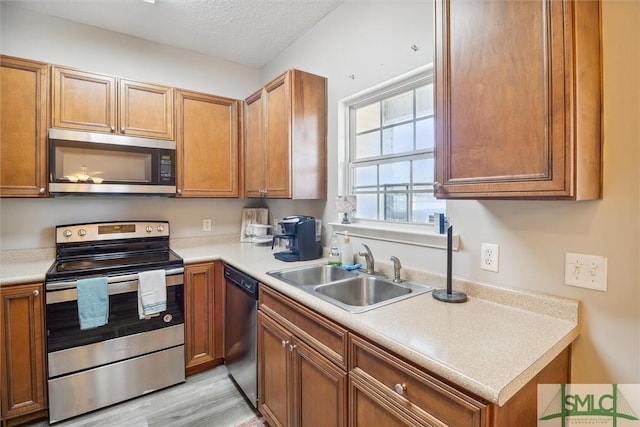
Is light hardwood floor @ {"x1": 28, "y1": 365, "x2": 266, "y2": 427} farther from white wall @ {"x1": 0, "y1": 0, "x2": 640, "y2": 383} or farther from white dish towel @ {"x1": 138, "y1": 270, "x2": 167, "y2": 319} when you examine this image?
white wall @ {"x1": 0, "y1": 0, "x2": 640, "y2": 383}

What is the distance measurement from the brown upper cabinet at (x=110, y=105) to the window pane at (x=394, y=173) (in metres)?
1.73

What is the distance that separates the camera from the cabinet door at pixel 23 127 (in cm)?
196

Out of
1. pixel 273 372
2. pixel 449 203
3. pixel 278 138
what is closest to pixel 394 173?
pixel 449 203

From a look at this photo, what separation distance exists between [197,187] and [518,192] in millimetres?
2366

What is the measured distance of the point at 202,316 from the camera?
234 centimetres

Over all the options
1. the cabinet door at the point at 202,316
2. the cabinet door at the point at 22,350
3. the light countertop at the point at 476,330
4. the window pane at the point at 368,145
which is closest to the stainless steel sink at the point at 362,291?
the light countertop at the point at 476,330

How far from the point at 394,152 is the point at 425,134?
243mm

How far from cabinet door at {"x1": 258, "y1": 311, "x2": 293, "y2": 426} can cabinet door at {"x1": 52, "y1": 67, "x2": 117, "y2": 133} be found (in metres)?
1.82

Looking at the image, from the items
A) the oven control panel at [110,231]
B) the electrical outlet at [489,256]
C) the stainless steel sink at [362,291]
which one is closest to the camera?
the electrical outlet at [489,256]

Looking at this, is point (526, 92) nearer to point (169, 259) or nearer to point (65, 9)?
point (169, 259)

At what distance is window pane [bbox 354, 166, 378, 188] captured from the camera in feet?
6.90

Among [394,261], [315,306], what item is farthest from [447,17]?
[315,306]

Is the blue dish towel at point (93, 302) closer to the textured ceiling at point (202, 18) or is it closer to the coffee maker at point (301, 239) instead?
the coffee maker at point (301, 239)

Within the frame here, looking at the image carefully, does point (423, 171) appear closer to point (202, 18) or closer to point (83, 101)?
point (202, 18)
